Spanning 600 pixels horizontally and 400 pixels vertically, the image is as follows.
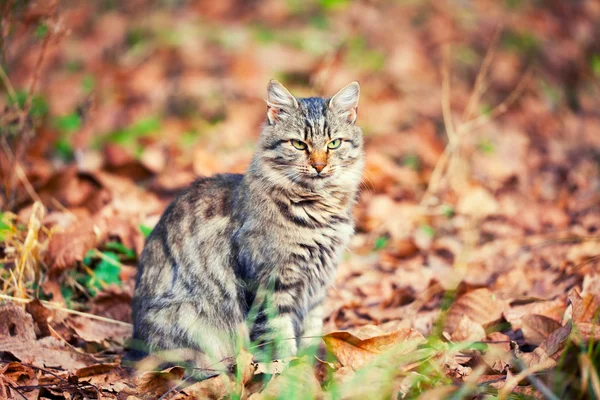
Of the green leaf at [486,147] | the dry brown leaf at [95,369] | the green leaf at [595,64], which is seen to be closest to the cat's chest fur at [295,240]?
the dry brown leaf at [95,369]

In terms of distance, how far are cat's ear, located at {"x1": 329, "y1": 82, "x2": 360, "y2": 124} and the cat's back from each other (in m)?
0.82

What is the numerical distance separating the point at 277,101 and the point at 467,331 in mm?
1872

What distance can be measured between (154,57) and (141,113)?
1.40 metres

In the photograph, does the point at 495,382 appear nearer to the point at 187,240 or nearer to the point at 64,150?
the point at 187,240

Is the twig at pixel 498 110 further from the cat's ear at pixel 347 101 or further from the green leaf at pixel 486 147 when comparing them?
the cat's ear at pixel 347 101

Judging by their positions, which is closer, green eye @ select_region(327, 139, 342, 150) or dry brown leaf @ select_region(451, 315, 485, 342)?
dry brown leaf @ select_region(451, 315, 485, 342)

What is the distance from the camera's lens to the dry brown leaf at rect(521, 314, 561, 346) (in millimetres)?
3512

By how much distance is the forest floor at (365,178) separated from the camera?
10.8ft

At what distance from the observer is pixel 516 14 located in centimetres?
1009

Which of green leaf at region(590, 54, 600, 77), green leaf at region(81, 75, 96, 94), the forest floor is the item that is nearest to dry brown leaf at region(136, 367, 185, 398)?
the forest floor

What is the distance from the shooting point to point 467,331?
12.1 feet

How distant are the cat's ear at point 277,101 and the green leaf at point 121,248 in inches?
62.4

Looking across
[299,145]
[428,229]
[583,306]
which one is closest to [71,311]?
[299,145]

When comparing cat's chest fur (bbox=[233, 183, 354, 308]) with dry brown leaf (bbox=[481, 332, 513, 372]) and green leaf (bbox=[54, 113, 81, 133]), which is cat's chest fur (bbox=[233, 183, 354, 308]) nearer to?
dry brown leaf (bbox=[481, 332, 513, 372])
